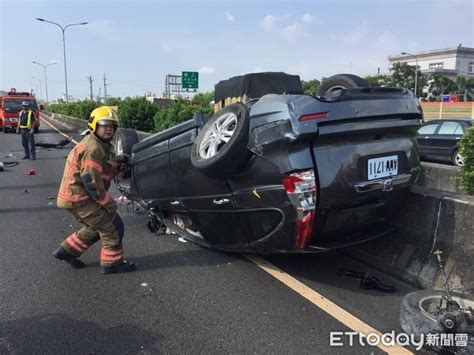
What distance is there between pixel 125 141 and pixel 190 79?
3966 cm

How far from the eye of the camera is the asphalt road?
3195mm

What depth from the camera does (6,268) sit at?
4719mm

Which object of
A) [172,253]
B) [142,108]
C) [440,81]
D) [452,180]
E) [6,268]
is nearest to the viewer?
[6,268]

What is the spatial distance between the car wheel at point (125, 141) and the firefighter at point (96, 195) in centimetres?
116

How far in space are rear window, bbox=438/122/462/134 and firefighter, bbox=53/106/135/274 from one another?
40.9 feet

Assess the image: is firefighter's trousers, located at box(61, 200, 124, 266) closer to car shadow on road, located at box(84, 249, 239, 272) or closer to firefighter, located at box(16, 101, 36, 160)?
car shadow on road, located at box(84, 249, 239, 272)

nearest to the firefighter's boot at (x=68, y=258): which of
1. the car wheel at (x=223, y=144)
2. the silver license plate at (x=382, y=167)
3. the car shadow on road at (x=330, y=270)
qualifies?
the car wheel at (x=223, y=144)

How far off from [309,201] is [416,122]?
1368mm

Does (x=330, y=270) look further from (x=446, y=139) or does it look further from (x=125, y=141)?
(x=446, y=139)

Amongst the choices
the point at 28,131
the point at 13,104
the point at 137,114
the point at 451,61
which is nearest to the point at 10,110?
the point at 13,104

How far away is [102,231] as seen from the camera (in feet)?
15.0

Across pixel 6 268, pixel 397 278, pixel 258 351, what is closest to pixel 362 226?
pixel 397 278

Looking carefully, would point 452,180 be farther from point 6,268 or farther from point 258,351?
point 6,268

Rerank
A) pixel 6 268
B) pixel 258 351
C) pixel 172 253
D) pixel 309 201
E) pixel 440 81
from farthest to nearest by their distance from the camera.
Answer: pixel 440 81 → pixel 172 253 → pixel 6 268 → pixel 309 201 → pixel 258 351
